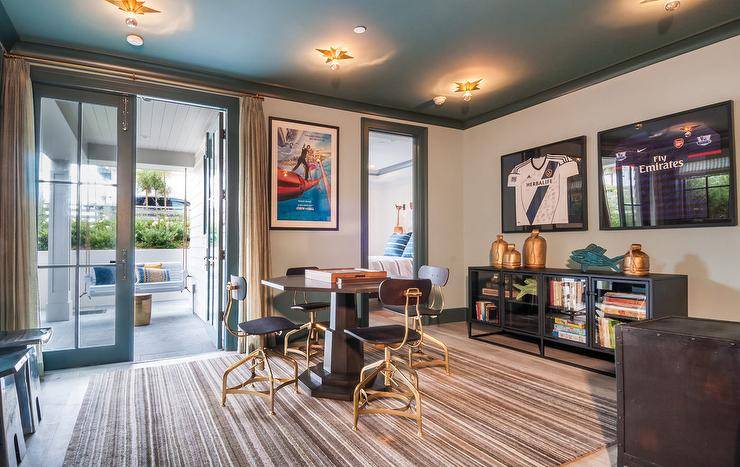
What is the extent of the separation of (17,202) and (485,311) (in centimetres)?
429

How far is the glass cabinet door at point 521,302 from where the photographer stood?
3859mm

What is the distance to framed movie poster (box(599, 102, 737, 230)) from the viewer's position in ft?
9.85

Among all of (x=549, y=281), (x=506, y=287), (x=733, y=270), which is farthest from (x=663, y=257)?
(x=506, y=287)

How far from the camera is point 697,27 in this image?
303 centimetres

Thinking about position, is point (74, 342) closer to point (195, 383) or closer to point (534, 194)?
point (195, 383)

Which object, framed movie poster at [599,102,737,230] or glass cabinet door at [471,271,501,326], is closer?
framed movie poster at [599,102,737,230]

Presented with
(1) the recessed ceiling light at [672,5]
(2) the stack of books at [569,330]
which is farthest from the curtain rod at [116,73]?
(2) the stack of books at [569,330]

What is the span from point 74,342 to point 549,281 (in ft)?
14.0

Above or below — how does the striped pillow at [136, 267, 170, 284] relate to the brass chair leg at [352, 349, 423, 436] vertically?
above

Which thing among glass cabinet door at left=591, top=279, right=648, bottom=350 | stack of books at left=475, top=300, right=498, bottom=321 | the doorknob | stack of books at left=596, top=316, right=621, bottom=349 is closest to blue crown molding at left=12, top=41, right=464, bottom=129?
the doorknob

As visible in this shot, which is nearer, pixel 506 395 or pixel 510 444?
pixel 510 444

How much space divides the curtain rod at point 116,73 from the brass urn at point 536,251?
10.4ft

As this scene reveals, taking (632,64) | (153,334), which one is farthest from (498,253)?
(153,334)

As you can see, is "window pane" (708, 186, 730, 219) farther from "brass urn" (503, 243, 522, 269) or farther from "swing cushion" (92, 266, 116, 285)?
"swing cushion" (92, 266, 116, 285)
